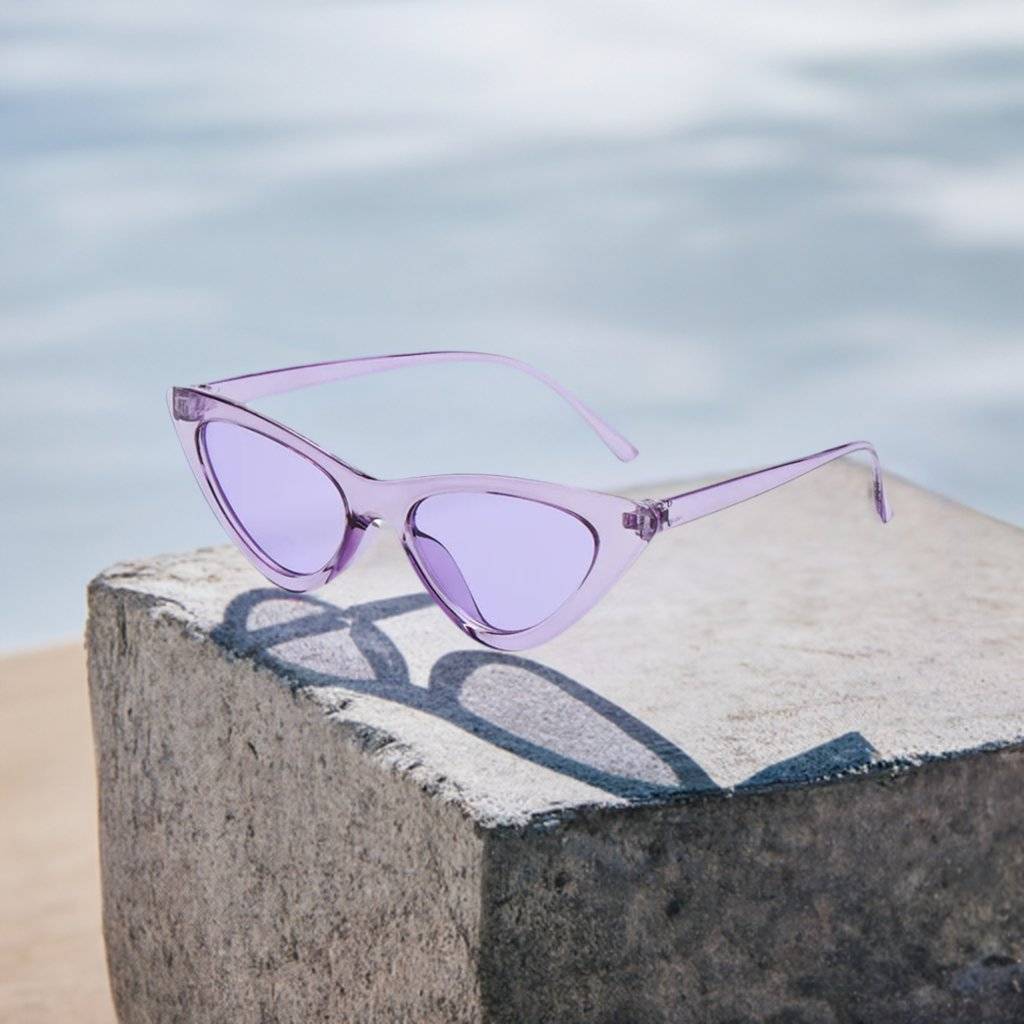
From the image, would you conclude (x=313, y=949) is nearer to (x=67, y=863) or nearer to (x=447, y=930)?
(x=447, y=930)

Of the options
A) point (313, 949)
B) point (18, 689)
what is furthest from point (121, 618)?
point (18, 689)

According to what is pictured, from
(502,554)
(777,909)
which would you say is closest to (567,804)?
(777,909)

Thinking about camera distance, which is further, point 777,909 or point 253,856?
point 253,856

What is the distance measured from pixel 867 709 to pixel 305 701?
18.3 inches

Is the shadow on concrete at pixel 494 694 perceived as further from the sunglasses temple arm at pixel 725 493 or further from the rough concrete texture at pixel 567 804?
the sunglasses temple arm at pixel 725 493

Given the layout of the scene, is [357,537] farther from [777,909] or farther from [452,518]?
[777,909]

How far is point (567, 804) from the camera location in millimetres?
1142

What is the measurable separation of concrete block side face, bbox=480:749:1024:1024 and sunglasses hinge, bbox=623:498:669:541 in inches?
9.8

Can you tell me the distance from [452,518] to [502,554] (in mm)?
54

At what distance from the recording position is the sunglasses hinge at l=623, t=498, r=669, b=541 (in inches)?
52.7

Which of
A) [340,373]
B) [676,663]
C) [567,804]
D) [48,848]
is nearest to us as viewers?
[567,804]

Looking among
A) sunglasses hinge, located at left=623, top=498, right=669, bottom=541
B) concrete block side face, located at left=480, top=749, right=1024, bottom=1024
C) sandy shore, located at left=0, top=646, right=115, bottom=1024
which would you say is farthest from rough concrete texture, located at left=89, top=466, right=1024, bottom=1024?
sandy shore, located at left=0, top=646, right=115, bottom=1024

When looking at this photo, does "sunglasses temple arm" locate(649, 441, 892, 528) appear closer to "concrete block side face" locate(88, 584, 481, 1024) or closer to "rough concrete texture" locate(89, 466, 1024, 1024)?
"rough concrete texture" locate(89, 466, 1024, 1024)

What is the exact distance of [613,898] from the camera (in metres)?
1.17
